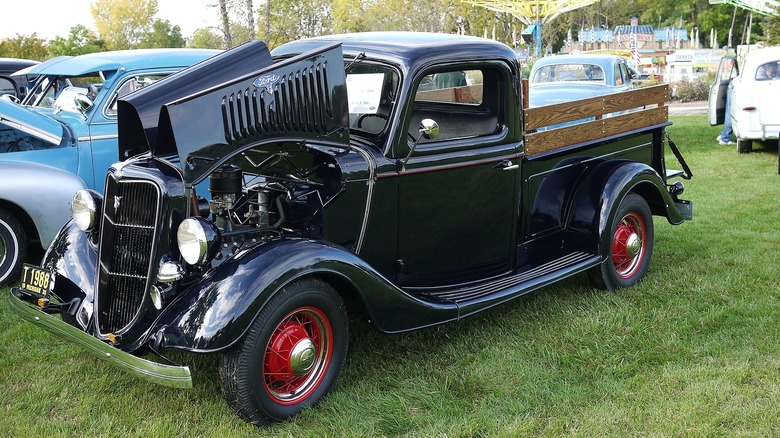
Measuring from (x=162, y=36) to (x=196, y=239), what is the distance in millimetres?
47142

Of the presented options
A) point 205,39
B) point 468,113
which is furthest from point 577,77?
point 205,39

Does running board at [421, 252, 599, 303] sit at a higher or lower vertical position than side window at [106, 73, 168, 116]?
lower

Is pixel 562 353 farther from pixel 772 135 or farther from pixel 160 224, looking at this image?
pixel 772 135

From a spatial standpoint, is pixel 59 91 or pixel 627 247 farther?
pixel 59 91

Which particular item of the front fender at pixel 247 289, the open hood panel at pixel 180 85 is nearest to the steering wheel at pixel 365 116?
the open hood panel at pixel 180 85

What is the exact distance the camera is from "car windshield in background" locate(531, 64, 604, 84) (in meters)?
12.0

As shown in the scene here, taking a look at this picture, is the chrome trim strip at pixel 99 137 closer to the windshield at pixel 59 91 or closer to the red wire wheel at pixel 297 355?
the windshield at pixel 59 91

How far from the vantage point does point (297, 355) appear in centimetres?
330

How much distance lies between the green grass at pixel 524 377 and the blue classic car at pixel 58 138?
25.2 inches

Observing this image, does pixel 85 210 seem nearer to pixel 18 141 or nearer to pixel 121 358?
pixel 121 358

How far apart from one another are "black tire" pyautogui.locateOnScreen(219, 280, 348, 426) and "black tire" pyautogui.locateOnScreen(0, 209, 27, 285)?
10.6 ft

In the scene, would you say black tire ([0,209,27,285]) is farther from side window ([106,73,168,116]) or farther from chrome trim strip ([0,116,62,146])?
side window ([106,73,168,116])

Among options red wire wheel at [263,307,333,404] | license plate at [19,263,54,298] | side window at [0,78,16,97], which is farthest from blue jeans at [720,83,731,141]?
side window at [0,78,16,97]

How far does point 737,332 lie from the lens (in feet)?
14.1
